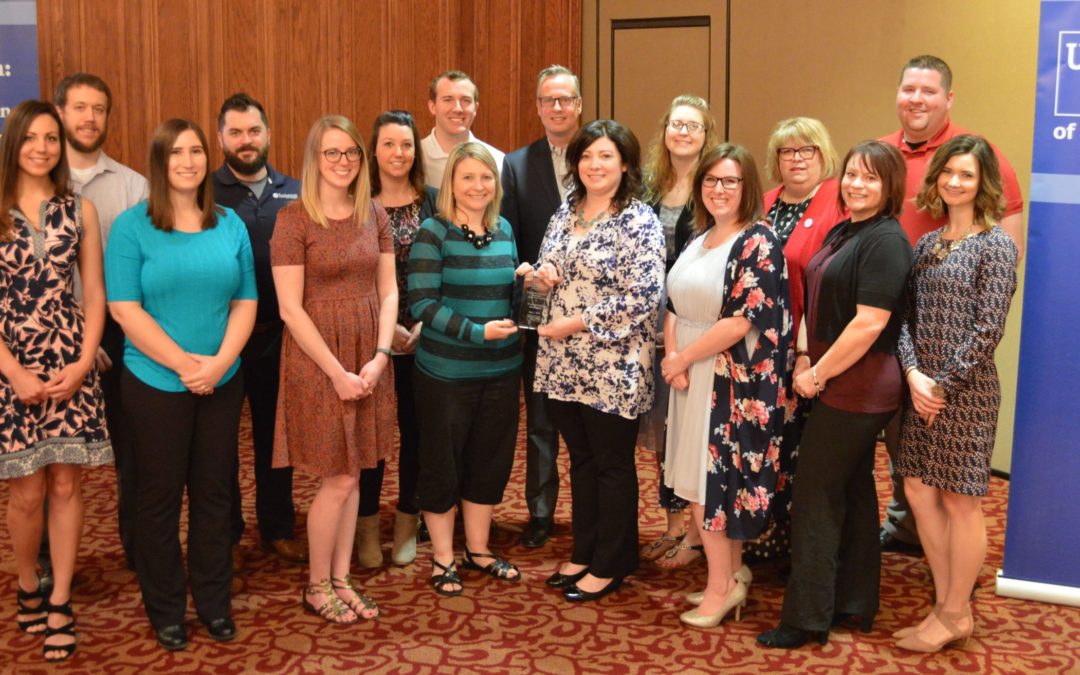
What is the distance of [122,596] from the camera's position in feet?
12.0

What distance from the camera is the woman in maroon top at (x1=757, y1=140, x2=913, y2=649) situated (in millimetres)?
3062

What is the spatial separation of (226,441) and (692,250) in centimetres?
164

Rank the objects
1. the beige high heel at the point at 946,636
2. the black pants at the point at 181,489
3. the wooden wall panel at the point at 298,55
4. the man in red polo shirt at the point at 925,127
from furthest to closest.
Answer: the wooden wall panel at the point at 298,55 → the man in red polo shirt at the point at 925,127 → the beige high heel at the point at 946,636 → the black pants at the point at 181,489

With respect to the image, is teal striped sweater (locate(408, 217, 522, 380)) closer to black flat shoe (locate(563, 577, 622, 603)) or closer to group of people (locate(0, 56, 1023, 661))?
group of people (locate(0, 56, 1023, 661))

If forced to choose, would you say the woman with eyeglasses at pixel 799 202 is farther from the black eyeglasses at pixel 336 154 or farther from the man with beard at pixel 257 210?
the man with beard at pixel 257 210

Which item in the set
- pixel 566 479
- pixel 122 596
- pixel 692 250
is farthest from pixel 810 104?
pixel 122 596

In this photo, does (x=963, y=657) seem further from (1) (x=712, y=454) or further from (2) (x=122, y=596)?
(2) (x=122, y=596)

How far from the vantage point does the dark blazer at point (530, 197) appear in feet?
13.3

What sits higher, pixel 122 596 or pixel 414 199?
pixel 414 199

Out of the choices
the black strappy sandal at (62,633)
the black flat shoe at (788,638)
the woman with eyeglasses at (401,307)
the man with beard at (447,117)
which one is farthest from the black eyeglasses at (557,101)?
the black strappy sandal at (62,633)

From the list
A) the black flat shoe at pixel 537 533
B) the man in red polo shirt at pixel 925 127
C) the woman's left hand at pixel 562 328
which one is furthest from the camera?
the black flat shoe at pixel 537 533

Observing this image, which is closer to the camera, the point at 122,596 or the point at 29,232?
the point at 29,232

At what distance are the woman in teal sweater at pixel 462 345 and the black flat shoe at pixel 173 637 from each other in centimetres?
90

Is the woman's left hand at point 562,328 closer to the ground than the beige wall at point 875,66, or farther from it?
closer to the ground
